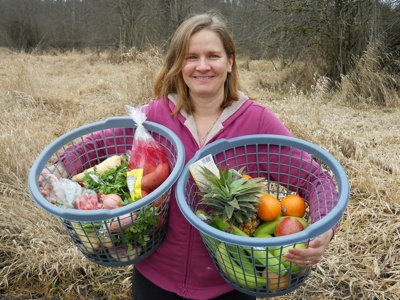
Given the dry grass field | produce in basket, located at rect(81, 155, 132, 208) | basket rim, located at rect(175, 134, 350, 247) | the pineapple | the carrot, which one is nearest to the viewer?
basket rim, located at rect(175, 134, 350, 247)

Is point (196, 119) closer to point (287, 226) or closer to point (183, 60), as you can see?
point (183, 60)

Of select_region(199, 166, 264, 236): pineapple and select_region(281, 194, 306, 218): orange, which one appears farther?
select_region(281, 194, 306, 218): orange

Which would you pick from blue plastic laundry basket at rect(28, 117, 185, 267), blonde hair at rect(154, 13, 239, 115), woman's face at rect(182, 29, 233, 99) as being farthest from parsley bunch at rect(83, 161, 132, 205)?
woman's face at rect(182, 29, 233, 99)

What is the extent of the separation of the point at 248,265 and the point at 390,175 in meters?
2.80

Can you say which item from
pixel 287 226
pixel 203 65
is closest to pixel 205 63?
pixel 203 65

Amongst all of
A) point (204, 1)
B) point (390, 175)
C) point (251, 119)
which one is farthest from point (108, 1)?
point (251, 119)

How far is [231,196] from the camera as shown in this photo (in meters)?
1.29

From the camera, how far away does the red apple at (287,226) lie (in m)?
1.30

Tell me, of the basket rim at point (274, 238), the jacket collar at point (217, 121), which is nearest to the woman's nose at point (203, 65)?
the jacket collar at point (217, 121)

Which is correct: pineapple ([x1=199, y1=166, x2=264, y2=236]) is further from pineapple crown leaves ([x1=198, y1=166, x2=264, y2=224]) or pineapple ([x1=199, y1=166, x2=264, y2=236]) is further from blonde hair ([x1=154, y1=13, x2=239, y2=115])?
blonde hair ([x1=154, y1=13, x2=239, y2=115])

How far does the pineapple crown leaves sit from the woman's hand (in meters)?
0.23

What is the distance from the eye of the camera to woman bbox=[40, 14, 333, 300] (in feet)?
5.00

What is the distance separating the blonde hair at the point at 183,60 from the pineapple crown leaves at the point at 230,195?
0.43m

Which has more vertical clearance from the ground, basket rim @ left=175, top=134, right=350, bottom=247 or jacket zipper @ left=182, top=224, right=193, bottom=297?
basket rim @ left=175, top=134, right=350, bottom=247
